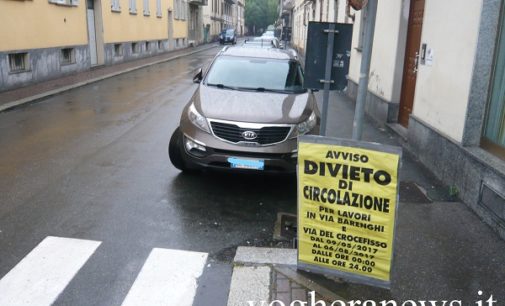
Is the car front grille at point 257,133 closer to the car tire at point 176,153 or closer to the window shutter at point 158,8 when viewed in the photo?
the car tire at point 176,153

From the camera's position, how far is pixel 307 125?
6.04 m

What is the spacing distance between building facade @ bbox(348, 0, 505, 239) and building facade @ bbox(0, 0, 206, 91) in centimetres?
1156

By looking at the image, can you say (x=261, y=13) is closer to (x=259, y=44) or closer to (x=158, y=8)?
(x=158, y=8)

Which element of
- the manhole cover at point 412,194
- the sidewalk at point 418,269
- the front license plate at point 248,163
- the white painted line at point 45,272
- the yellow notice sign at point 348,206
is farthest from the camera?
the manhole cover at point 412,194

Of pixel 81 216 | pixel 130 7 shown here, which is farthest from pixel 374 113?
pixel 130 7

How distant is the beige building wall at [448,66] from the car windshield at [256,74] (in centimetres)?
201

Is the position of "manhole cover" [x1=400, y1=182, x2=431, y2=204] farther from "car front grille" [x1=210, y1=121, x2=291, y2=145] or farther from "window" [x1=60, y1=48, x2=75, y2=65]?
"window" [x1=60, y1=48, x2=75, y2=65]

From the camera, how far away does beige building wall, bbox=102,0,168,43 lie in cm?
2303

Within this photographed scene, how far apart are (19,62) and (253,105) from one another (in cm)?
1169

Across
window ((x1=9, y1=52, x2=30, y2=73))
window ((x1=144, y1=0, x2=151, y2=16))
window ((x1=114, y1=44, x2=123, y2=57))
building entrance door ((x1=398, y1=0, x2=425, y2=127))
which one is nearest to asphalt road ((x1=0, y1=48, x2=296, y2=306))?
building entrance door ((x1=398, y1=0, x2=425, y2=127))

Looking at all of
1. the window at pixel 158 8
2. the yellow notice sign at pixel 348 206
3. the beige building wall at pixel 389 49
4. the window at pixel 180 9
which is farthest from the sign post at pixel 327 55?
the window at pixel 180 9

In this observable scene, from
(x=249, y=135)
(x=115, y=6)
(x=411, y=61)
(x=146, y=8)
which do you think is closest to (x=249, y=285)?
(x=249, y=135)

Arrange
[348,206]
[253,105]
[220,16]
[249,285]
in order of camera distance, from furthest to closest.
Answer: [220,16] < [253,105] < [249,285] < [348,206]

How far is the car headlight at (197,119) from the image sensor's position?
5.89 metres
